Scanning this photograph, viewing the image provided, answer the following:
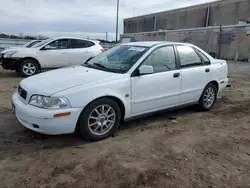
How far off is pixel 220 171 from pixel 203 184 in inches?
15.2

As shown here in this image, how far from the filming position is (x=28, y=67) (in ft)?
29.1

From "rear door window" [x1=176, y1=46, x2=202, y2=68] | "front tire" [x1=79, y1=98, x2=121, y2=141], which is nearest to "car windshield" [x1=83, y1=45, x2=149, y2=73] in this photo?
"front tire" [x1=79, y1=98, x2=121, y2=141]

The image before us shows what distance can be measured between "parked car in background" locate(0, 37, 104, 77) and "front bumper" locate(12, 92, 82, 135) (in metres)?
6.02

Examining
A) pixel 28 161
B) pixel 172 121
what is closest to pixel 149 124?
pixel 172 121

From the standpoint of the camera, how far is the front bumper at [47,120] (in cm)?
309

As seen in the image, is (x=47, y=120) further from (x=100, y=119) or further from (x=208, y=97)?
(x=208, y=97)

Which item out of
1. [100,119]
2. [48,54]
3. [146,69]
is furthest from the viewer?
[48,54]

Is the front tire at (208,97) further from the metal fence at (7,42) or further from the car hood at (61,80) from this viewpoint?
the metal fence at (7,42)

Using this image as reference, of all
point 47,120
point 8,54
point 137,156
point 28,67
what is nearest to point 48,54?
point 28,67

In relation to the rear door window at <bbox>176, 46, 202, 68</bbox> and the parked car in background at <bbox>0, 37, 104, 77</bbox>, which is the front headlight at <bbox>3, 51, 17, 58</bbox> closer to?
the parked car in background at <bbox>0, 37, 104, 77</bbox>

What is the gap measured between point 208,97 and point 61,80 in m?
3.20

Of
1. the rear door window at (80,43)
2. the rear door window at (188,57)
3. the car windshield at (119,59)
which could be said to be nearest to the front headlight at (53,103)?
the car windshield at (119,59)

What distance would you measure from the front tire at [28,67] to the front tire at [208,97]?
658 cm

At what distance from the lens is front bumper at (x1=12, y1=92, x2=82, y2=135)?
3.09 m
